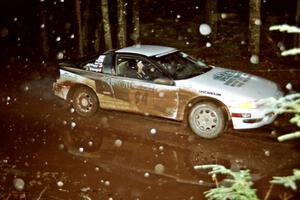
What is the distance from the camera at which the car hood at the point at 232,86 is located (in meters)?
→ 7.40

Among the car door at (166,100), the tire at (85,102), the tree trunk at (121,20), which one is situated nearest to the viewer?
the car door at (166,100)

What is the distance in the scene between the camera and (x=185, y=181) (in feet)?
20.8

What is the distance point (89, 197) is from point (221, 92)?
307 cm

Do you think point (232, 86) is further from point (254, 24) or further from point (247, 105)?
point (254, 24)

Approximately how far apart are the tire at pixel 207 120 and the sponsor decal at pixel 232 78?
59cm

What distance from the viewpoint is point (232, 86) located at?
7.63 m

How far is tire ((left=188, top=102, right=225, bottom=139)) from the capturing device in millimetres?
7547

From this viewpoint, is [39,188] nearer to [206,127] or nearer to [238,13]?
[206,127]

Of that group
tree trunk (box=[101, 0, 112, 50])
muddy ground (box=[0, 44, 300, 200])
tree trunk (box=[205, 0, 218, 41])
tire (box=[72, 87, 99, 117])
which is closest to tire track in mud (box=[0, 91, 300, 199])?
muddy ground (box=[0, 44, 300, 200])

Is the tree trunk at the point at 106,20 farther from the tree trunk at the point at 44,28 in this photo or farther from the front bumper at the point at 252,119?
the front bumper at the point at 252,119

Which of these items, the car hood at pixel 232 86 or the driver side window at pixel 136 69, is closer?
the car hood at pixel 232 86

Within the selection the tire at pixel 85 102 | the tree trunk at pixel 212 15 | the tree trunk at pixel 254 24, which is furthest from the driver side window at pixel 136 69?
the tree trunk at pixel 212 15

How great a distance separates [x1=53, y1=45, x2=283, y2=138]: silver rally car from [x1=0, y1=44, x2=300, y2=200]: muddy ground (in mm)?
409

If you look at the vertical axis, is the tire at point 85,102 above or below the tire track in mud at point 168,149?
above
